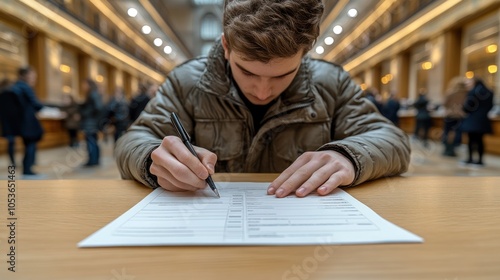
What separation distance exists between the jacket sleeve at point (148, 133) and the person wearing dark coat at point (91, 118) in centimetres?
→ 352

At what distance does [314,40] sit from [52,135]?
7.35 meters

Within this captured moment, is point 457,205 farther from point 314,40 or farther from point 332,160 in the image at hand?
point 314,40

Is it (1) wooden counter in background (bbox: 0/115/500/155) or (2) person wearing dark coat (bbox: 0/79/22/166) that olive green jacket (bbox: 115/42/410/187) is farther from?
(1) wooden counter in background (bbox: 0/115/500/155)

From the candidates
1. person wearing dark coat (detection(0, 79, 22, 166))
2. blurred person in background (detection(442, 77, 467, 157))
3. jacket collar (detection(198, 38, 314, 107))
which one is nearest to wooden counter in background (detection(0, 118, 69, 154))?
person wearing dark coat (detection(0, 79, 22, 166))

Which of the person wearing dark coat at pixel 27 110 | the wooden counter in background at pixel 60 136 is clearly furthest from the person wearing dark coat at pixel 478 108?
the person wearing dark coat at pixel 27 110

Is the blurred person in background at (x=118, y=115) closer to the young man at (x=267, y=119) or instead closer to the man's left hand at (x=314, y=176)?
the young man at (x=267, y=119)

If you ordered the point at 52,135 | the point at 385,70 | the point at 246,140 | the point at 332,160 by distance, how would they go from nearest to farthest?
the point at 332,160, the point at 246,140, the point at 52,135, the point at 385,70

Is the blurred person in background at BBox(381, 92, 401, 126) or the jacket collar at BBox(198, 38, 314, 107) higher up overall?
the blurred person in background at BBox(381, 92, 401, 126)

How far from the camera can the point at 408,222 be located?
494 mm

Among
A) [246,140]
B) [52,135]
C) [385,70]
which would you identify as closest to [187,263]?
[246,140]

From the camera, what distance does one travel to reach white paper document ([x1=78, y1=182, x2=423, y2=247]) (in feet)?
1.36

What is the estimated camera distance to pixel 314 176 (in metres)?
0.66

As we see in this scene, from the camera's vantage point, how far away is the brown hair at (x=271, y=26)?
→ 712 mm

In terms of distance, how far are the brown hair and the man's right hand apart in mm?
260
